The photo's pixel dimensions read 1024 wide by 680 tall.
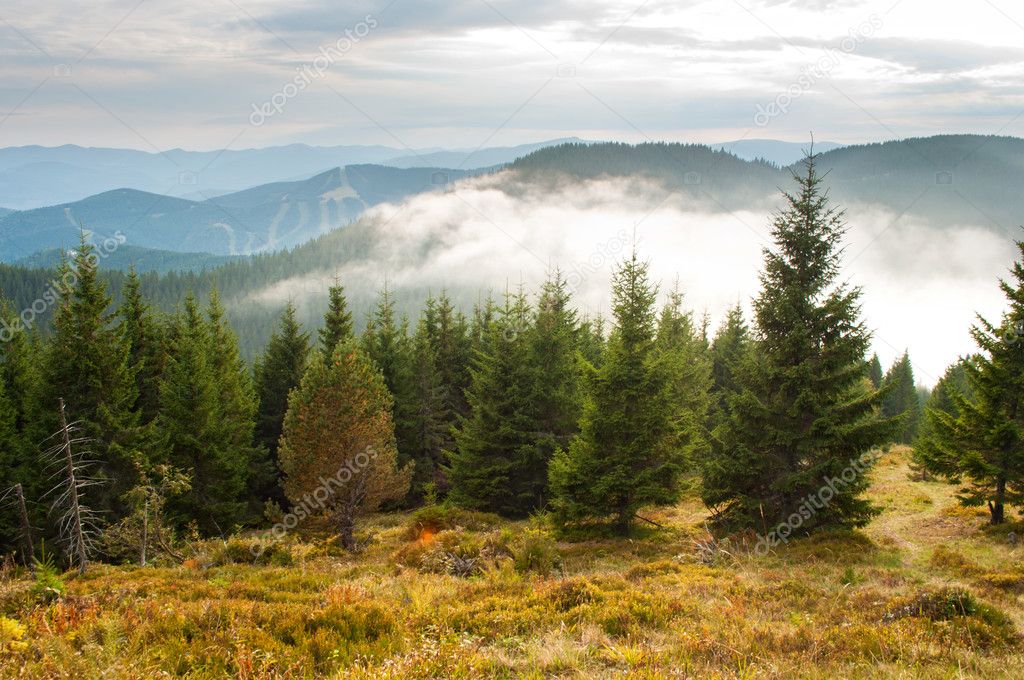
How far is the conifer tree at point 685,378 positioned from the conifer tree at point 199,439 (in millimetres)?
21973

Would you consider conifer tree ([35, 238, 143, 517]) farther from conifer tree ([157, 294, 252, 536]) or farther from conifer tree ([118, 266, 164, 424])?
conifer tree ([118, 266, 164, 424])

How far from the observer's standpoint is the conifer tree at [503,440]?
2744 centimetres

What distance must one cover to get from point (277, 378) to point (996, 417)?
3800cm

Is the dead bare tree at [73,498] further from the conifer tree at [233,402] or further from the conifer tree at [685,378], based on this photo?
the conifer tree at [685,378]

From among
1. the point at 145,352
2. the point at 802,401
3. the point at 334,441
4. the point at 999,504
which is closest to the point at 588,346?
the point at 334,441

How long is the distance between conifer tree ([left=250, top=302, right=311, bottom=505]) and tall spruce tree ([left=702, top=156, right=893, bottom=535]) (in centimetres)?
2842

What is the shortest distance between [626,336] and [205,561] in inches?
605

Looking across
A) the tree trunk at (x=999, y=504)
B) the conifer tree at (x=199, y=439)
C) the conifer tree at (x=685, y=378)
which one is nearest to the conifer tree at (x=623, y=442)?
the conifer tree at (x=685, y=378)

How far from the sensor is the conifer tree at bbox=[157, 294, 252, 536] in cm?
2791

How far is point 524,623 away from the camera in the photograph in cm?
841

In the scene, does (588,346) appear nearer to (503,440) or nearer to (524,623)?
(503,440)

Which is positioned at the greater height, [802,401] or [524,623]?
[802,401]

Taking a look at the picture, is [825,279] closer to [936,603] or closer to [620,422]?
[620,422]

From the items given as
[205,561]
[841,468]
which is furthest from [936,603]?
[205,561]
